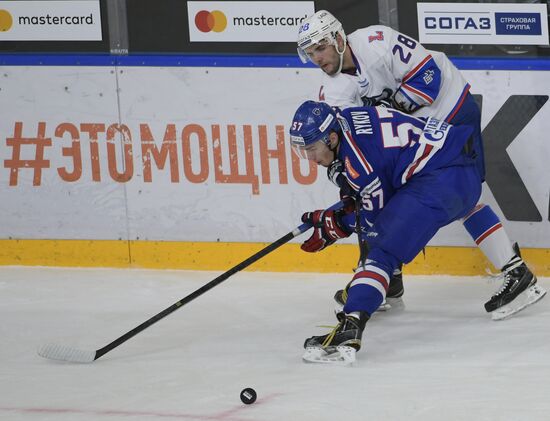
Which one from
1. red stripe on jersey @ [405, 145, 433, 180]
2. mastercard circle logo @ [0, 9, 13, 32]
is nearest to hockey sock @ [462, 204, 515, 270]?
red stripe on jersey @ [405, 145, 433, 180]

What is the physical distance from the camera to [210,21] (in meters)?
5.75

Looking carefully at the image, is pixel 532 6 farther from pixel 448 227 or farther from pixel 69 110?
pixel 69 110

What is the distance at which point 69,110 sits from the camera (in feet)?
19.6

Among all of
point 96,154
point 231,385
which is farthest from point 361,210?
point 96,154

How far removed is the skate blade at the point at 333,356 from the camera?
420 centimetres

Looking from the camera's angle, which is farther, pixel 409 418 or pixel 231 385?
pixel 231 385

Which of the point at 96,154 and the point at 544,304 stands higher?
the point at 96,154

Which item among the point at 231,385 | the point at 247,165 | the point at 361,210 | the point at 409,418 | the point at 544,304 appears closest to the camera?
the point at 409,418

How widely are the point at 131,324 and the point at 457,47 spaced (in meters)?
1.86

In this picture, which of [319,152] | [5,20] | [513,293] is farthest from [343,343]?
[5,20]

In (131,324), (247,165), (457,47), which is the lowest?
(131,324)

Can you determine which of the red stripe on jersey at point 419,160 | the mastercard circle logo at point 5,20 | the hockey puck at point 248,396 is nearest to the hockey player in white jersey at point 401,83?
the red stripe on jersey at point 419,160

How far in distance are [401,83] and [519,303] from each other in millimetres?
977

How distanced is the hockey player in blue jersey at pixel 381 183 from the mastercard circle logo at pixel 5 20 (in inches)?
89.4
